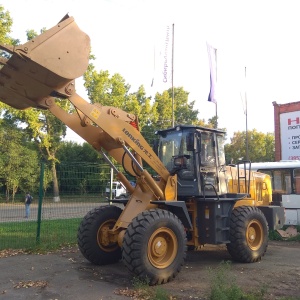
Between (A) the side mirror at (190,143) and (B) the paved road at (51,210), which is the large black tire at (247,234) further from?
(B) the paved road at (51,210)

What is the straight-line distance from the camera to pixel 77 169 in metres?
12.2

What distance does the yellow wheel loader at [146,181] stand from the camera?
6688mm

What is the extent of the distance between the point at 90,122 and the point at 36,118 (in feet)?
91.7

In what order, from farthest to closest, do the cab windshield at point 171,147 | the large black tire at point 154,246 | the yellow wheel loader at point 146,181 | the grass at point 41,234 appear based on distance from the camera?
the grass at point 41,234 < the cab windshield at point 171,147 < the large black tire at point 154,246 < the yellow wheel loader at point 146,181

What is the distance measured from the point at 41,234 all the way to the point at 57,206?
1326 millimetres

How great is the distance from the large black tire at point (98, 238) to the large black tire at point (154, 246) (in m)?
1.76

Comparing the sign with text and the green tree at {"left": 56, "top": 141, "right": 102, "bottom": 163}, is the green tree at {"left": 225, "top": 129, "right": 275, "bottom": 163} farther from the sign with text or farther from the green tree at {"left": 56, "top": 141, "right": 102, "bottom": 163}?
the sign with text

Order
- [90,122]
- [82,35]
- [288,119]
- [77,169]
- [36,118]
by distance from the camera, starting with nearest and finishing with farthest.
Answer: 1. [82,35]
2. [90,122]
3. [77,169]
4. [288,119]
5. [36,118]

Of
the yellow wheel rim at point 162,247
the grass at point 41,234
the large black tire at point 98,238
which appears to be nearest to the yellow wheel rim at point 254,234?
the yellow wheel rim at point 162,247

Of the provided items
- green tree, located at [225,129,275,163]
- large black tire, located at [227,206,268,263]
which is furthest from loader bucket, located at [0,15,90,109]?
green tree, located at [225,129,275,163]

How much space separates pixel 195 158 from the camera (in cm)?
912

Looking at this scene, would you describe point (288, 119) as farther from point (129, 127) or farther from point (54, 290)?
point (54, 290)

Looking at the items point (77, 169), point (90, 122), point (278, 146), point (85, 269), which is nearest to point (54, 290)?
point (85, 269)

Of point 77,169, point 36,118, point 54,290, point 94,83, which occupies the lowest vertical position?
point 54,290
